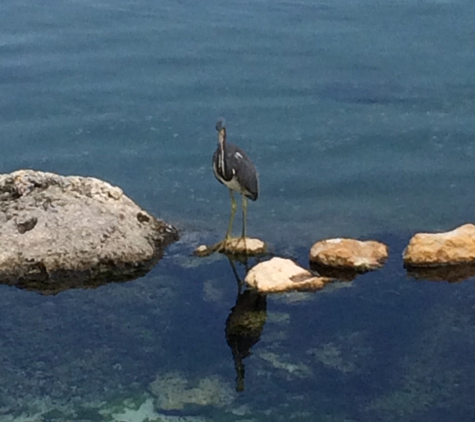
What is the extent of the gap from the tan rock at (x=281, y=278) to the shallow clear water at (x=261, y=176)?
135 millimetres

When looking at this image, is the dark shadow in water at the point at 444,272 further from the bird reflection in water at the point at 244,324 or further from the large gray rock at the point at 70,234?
the large gray rock at the point at 70,234

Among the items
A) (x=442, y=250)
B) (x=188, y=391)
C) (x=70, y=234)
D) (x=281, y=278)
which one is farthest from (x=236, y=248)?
(x=188, y=391)

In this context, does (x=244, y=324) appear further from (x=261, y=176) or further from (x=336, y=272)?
(x=261, y=176)

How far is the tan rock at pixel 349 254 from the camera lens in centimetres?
827

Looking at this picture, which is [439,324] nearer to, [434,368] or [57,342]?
[434,368]

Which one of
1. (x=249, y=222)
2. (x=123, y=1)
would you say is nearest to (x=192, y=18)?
(x=123, y=1)

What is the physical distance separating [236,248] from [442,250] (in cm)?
184

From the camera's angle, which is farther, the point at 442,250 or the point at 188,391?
the point at 442,250

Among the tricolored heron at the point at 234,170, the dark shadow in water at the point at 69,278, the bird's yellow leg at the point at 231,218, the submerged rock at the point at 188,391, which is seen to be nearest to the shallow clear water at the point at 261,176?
the submerged rock at the point at 188,391

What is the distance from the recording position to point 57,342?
732cm

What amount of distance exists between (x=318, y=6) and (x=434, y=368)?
9.70 metres

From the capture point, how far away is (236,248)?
872 centimetres

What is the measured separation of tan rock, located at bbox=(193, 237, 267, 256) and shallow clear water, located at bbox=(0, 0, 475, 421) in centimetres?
18

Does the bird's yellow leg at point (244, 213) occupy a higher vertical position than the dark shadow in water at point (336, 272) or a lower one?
higher
